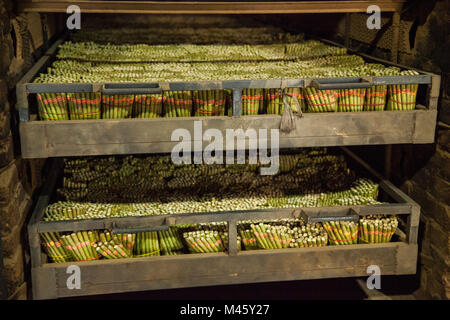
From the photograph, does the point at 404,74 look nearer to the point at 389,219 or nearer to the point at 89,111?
the point at 389,219

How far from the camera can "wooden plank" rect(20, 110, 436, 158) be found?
3781 mm

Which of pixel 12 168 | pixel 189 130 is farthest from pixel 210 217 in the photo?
pixel 12 168

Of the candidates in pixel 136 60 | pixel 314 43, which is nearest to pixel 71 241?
pixel 136 60

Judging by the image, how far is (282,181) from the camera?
5.40 metres

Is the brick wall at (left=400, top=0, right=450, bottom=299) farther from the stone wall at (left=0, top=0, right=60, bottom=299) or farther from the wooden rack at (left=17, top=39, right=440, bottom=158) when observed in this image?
the stone wall at (left=0, top=0, right=60, bottom=299)

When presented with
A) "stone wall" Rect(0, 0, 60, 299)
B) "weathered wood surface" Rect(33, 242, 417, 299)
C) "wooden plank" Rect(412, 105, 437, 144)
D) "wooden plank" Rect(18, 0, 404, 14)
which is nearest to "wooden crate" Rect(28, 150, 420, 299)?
"weathered wood surface" Rect(33, 242, 417, 299)

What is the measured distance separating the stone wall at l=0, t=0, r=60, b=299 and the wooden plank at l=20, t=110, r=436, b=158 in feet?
1.73

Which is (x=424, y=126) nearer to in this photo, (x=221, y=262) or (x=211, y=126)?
(x=211, y=126)

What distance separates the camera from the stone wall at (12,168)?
4098mm

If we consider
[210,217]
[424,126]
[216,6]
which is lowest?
[210,217]

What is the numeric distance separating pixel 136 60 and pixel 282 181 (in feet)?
7.02

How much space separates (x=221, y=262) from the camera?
4.22 m

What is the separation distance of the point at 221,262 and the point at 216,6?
254cm

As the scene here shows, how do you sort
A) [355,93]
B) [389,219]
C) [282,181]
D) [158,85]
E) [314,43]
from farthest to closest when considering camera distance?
[314,43], [282,181], [389,219], [355,93], [158,85]
